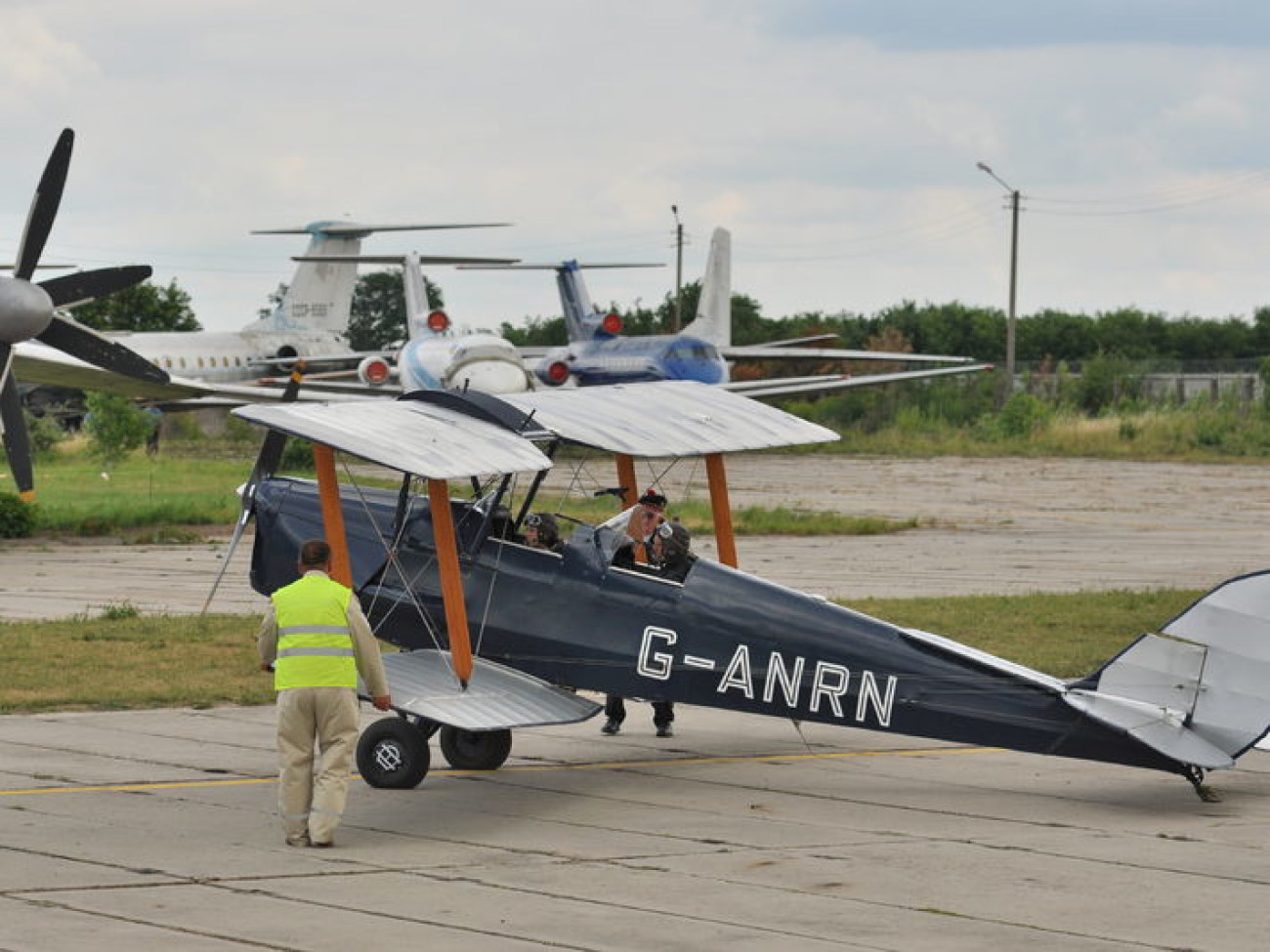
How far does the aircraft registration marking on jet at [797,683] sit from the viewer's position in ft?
44.1

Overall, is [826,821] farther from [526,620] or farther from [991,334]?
[991,334]

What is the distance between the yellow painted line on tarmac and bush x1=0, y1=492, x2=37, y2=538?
2351 centimetres

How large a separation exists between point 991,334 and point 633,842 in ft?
369

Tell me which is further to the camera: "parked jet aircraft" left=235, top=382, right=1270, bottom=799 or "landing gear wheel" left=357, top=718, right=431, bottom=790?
"landing gear wheel" left=357, top=718, right=431, bottom=790

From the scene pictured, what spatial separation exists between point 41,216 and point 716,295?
42.3 metres

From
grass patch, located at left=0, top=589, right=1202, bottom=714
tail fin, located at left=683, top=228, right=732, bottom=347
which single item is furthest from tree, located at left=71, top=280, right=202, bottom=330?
grass patch, located at left=0, top=589, right=1202, bottom=714

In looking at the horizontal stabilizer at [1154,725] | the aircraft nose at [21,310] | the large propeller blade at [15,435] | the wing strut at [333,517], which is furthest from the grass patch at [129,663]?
the horizontal stabilizer at [1154,725]

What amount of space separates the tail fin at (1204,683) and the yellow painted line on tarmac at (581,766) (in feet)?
6.22

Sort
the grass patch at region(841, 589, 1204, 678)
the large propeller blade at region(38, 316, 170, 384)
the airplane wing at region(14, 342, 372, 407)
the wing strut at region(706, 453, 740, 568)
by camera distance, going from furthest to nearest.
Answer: the airplane wing at region(14, 342, 372, 407), the large propeller blade at region(38, 316, 170, 384), the grass patch at region(841, 589, 1204, 678), the wing strut at region(706, 453, 740, 568)

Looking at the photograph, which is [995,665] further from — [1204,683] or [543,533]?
[543,533]

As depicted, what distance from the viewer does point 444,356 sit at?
5569cm

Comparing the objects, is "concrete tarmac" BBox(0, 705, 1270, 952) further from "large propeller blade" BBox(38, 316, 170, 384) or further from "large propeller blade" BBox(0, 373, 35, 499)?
"large propeller blade" BBox(38, 316, 170, 384)

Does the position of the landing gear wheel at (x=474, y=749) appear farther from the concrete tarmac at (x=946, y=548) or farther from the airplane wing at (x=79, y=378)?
the airplane wing at (x=79, y=378)

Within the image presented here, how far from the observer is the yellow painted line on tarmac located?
13.8 meters
